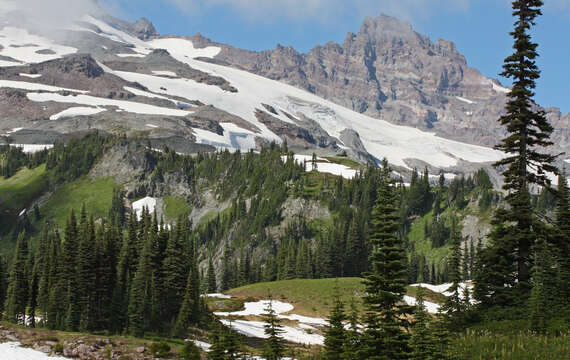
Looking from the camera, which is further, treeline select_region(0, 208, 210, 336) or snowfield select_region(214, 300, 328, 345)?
snowfield select_region(214, 300, 328, 345)

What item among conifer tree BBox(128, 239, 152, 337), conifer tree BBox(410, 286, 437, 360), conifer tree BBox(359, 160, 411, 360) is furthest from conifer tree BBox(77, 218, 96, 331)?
conifer tree BBox(410, 286, 437, 360)

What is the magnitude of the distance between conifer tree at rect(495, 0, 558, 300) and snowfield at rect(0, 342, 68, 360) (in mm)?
36007

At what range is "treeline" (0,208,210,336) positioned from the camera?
64875mm

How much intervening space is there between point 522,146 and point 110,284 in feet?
184

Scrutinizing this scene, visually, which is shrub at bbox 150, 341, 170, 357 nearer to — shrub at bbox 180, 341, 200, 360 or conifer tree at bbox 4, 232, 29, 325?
shrub at bbox 180, 341, 200, 360

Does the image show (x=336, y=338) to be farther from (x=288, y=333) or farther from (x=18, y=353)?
(x=288, y=333)

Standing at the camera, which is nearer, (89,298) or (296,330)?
(89,298)

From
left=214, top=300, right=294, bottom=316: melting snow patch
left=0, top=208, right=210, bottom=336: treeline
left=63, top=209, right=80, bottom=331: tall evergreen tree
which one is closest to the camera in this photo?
left=63, top=209, right=80, bottom=331: tall evergreen tree

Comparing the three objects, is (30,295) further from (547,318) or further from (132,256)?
(547,318)

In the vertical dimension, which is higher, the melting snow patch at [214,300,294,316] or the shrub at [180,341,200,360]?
the shrub at [180,341,200,360]

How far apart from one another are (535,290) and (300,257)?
10409 centimetres

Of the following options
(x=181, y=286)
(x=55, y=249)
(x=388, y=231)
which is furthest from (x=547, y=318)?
(x=55, y=249)

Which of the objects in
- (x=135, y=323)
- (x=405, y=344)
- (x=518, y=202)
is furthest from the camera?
(x=135, y=323)

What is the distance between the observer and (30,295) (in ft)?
252
